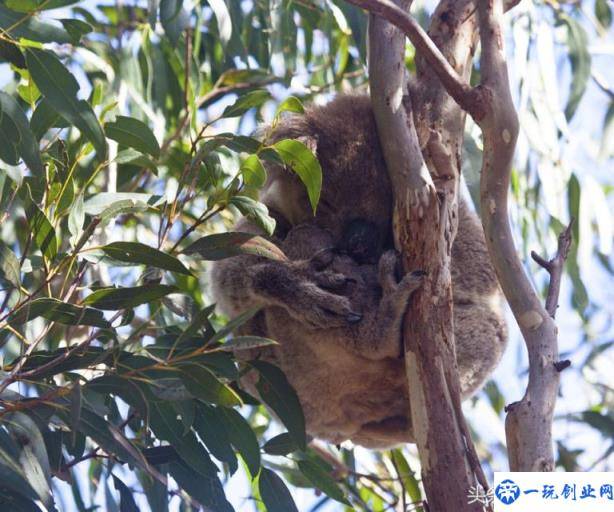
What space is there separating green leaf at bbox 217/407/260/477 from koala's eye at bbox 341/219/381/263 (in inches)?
24.0

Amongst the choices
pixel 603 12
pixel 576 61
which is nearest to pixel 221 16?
pixel 576 61

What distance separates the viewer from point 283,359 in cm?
304

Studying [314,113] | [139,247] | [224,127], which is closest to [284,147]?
[139,247]

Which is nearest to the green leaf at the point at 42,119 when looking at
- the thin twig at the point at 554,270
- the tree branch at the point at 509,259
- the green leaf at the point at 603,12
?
the tree branch at the point at 509,259

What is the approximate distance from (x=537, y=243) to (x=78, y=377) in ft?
9.19

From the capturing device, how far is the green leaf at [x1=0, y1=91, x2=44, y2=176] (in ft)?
7.74

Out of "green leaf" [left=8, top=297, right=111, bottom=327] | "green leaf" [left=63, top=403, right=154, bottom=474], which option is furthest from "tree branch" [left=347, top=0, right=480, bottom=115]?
"green leaf" [left=63, top=403, right=154, bottom=474]

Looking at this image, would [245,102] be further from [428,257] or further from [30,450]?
[30,450]

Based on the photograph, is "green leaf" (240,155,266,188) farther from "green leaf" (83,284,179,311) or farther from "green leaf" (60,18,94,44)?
"green leaf" (60,18,94,44)

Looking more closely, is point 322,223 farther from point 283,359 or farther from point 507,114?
point 507,114

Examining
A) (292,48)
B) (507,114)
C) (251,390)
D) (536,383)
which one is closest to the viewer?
(536,383)

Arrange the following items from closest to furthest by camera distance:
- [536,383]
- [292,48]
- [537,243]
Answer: [536,383], [292,48], [537,243]

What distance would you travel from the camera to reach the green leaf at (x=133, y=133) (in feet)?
8.75

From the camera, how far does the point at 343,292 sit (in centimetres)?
289
